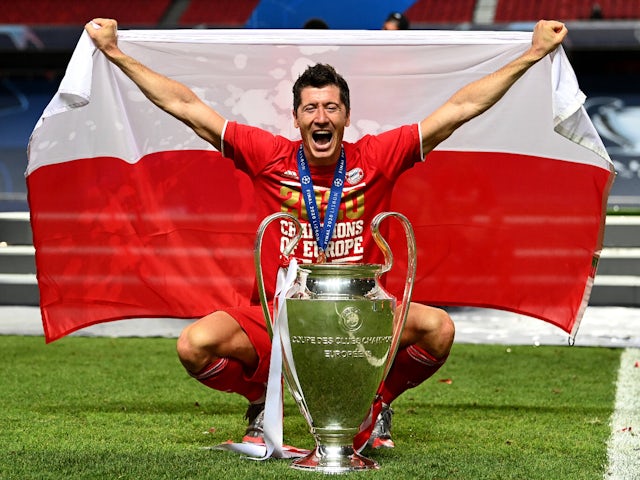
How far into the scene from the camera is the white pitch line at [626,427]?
150 inches

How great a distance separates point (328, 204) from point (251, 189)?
4.84ft

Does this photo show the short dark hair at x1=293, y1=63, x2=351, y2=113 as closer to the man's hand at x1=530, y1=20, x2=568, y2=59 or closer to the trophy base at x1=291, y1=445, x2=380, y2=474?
the man's hand at x1=530, y1=20, x2=568, y2=59

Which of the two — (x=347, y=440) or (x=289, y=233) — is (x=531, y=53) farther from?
(x=347, y=440)

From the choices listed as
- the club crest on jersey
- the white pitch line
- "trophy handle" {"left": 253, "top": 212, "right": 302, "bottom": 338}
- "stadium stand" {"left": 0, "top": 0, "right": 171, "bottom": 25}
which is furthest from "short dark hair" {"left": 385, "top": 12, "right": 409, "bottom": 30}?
"stadium stand" {"left": 0, "top": 0, "right": 171, "bottom": 25}

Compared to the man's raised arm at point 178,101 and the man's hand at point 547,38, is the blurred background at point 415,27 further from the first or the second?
the man's hand at point 547,38

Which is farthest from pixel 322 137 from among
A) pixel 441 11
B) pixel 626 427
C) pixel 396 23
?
pixel 441 11

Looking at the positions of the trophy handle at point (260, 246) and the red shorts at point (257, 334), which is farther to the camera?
the red shorts at point (257, 334)

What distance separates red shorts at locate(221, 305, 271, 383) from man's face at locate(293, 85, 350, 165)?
56cm

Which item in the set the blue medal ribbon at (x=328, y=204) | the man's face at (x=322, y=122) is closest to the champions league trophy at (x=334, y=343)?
the blue medal ribbon at (x=328, y=204)

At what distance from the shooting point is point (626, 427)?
473 centimetres

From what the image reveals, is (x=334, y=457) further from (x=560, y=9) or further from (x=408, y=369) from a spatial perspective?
(x=560, y=9)

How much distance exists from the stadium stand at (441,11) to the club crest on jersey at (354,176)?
16.4 m

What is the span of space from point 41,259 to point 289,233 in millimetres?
1455

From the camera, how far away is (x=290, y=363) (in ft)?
12.1
